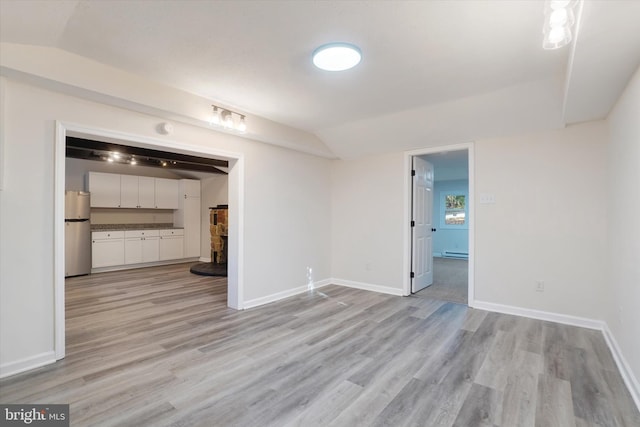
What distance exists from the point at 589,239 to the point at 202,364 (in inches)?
158

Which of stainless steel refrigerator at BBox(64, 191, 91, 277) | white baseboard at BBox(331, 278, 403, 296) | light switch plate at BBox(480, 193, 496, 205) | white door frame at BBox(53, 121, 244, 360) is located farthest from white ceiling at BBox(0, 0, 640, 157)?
stainless steel refrigerator at BBox(64, 191, 91, 277)

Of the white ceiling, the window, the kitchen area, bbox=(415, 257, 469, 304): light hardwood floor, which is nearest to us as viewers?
the white ceiling

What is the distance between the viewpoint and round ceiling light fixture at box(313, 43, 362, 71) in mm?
2172

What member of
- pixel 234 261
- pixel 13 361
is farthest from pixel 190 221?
pixel 13 361

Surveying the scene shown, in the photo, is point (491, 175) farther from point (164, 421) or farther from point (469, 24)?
point (164, 421)

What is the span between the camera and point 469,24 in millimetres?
1915

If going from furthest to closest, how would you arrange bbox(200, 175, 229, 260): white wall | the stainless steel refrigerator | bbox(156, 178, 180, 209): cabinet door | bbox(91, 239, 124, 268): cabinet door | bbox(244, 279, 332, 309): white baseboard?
1. bbox(200, 175, 229, 260): white wall
2. bbox(156, 178, 180, 209): cabinet door
3. bbox(91, 239, 124, 268): cabinet door
4. the stainless steel refrigerator
5. bbox(244, 279, 332, 309): white baseboard

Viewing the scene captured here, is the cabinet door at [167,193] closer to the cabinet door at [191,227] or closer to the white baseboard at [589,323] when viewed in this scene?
the cabinet door at [191,227]

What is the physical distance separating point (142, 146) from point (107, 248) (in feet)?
14.1

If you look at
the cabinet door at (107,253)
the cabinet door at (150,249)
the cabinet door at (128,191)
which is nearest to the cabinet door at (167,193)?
the cabinet door at (128,191)

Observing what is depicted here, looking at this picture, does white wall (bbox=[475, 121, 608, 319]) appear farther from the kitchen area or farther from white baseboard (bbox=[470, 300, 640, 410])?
the kitchen area

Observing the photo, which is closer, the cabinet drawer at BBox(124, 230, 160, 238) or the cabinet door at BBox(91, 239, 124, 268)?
the cabinet door at BBox(91, 239, 124, 268)

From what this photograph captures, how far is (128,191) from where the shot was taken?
22.6 ft

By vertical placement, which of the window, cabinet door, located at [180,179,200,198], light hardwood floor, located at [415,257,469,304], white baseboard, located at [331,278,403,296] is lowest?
light hardwood floor, located at [415,257,469,304]
